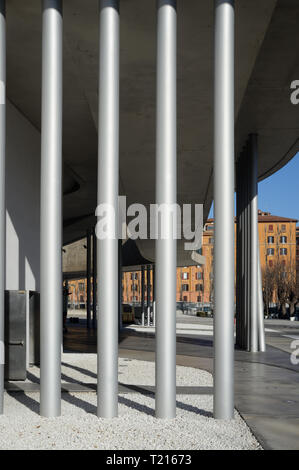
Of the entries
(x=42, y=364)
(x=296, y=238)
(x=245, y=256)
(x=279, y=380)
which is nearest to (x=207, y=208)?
(x=245, y=256)

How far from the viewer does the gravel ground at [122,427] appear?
6297 mm

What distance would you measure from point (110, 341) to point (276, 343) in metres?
14.6

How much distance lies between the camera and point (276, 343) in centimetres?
2097

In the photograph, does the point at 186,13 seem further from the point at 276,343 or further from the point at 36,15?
the point at 276,343

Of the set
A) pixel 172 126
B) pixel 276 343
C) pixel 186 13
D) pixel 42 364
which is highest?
pixel 186 13

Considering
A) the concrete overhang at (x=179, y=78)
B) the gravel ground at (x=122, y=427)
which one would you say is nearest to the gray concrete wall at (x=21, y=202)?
the concrete overhang at (x=179, y=78)

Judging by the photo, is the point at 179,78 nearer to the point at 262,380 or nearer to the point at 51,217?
the point at 51,217

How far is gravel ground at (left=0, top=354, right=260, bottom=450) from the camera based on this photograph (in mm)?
6297

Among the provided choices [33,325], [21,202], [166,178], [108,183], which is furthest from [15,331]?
[166,178]

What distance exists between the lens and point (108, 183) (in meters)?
7.72

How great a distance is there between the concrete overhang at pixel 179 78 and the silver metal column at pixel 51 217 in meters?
1.15

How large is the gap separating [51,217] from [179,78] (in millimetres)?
4296

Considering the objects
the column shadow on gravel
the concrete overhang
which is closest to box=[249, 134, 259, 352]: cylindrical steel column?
the concrete overhang

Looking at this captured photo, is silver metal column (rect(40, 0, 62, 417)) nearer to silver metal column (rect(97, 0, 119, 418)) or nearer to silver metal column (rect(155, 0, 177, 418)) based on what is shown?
silver metal column (rect(97, 0, 119, 418))
